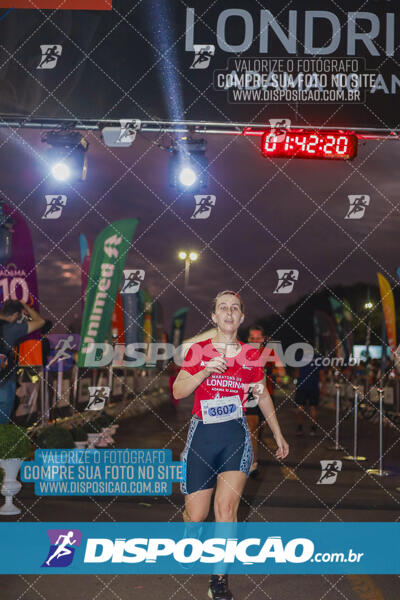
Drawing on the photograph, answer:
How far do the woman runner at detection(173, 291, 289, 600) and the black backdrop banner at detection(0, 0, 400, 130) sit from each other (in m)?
5.58

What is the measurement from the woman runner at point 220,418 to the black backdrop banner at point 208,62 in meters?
5.58

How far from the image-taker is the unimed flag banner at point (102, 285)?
1291 centimetres

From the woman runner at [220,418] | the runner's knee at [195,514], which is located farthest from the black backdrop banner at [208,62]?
the runner's knee at [195,514]

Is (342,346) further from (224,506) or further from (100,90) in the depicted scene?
(224,506)

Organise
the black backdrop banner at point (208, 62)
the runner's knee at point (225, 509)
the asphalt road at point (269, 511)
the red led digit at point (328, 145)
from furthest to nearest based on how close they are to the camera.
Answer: the red led digit at point (328, 145) → the black backdrop banner at point (208, 62) → the asphalt road at point (269, 511) → the runner's knee at point (225, 509)

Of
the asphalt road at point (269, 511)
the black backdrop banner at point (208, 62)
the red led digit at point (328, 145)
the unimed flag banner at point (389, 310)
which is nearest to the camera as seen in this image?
the asphalt road at point (269, 511)

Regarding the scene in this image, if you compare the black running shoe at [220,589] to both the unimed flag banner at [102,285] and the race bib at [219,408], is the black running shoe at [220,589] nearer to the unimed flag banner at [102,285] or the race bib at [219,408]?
the race bib at [219,408]

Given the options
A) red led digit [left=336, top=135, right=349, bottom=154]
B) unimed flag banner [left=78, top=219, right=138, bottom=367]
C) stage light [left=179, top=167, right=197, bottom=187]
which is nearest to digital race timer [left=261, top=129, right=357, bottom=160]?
red led digit [left=336, top=135, right=349, bottom=154]

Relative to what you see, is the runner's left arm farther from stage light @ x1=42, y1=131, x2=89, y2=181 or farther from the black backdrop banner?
stage light @ x1=42, y1=131, x2=89, y2=181

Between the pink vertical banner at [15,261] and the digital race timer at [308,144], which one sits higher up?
the digital race timer at [308,144]

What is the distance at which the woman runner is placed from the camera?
16.6 feet

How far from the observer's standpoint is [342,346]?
3183 centimetres

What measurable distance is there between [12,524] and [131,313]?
40.5 ft

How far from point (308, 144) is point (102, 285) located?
458 cm
